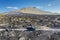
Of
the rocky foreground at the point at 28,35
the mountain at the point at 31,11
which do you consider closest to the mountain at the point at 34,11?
the mountain at the point at 31,11

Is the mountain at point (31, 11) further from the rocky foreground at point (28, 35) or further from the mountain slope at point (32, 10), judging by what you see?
the rocky foreground at point (28, 35)

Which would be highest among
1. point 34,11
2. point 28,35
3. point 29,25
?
point 34,11

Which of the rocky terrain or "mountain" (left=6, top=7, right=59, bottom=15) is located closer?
"mountain" (left=6, top=7, right=59, bottom=15)

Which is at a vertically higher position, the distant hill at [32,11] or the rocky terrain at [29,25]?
the distant hill at [32,11]

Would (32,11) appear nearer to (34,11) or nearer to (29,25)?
(34,11)

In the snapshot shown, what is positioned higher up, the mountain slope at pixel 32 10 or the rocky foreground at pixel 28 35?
the mountain slope at pixel 32 10

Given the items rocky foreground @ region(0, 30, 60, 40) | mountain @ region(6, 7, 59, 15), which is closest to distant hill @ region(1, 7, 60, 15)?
mountain @ region(6, 7, 59, 15)

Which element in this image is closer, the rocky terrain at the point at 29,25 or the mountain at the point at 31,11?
the mountain at the point at 31,11

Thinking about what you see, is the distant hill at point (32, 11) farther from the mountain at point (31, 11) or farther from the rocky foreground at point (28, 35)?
the rocky foreground at point (28, 35)

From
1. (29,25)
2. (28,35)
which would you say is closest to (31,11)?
(29,25)

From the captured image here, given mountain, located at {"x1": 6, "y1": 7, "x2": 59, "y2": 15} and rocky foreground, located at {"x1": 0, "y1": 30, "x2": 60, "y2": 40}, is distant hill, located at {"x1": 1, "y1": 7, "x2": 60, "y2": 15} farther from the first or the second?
rocky foreground, located at {"x1": 0, "y1": 30, "x2": 60, "y2": 40}

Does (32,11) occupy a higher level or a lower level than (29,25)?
higher

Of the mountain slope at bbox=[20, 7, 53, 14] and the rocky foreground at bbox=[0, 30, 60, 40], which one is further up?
Result: the mountain slope at bbox=[20, 7, 53, 14]
